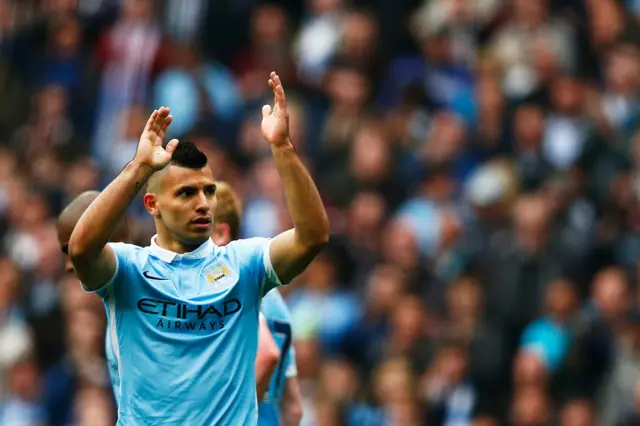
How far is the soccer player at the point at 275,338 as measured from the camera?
8.50 metres

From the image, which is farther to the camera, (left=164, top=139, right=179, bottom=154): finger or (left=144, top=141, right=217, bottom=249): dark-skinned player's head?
(left=144, top=141, right=217, bottom=249): dark-skinned player's head

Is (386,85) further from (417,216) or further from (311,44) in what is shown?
(417,216)

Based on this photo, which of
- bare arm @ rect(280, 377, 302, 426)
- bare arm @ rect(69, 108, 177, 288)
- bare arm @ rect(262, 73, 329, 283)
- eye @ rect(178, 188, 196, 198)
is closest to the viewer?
bare arm @ rect(69, 108, 177, 288)

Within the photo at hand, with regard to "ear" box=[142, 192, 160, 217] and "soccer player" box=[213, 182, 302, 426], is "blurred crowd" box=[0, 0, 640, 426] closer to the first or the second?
"soccer player" box=[213, 182, 302, 426]

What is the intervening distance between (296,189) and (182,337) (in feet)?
2.89

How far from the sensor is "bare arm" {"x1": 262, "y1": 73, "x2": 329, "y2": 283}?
6.96 metres

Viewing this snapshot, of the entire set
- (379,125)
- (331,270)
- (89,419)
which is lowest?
(89,419)

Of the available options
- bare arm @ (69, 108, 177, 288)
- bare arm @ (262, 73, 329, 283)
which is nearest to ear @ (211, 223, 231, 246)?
bare arm @ (262, 73, 329, 283)

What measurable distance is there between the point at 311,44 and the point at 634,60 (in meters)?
3.80

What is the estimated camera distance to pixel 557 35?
17.0m

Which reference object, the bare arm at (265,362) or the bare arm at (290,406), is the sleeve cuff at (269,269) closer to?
the bare arm at (265,362)

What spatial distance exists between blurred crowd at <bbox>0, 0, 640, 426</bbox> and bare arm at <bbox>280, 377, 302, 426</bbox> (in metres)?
4.35

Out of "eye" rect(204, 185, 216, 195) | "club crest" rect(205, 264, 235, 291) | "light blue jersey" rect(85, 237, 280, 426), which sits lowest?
"light blue jersey" rect(85, 237, 280, 426)

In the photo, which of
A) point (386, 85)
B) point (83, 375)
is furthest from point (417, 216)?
point (83, 375)
